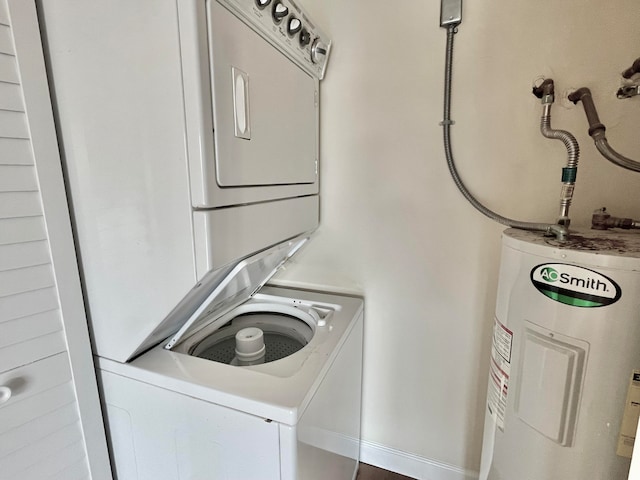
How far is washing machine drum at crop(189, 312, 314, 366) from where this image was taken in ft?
4.92

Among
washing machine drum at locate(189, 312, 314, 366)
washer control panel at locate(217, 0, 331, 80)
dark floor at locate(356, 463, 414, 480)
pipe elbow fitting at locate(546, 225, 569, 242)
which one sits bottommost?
dark floor at locate(356, 463, 414, 480)

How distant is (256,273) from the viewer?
4.97 ft

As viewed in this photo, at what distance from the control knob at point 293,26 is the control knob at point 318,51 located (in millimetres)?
207

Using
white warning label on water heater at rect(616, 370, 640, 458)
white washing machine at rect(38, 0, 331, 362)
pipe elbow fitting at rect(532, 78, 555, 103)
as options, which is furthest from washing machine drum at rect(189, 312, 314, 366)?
pipe elbow fitting at rect(532, 78, 555, 103)

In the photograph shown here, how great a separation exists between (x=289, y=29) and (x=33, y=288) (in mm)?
1297

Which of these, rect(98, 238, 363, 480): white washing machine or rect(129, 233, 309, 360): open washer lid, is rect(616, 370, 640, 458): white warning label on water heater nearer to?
rect(98, 238, 363, 480): white washing machine

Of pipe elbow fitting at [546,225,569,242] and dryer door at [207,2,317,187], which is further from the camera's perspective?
pipe elbow fitting at [546,225,569,242]

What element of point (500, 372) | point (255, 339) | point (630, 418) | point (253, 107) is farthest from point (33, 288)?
point (630, 418)

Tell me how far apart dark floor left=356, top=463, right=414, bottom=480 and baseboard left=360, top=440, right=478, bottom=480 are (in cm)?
2

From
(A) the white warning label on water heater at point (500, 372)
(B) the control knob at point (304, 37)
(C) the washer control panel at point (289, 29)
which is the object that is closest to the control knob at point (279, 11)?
(C) the washer control panel at point (289, 29)

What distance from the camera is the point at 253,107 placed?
1.11 meters

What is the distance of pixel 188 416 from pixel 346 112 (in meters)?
1.58

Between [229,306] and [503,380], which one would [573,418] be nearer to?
[503,380]

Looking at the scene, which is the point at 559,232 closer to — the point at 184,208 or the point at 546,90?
the point at 546,90
